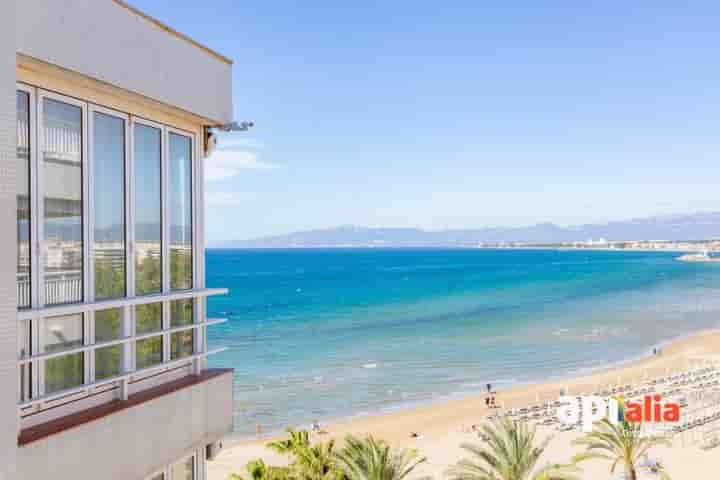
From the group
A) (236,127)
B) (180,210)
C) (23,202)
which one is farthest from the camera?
(236,127)

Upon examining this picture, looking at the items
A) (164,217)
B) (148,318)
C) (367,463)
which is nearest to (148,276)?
(148,318)

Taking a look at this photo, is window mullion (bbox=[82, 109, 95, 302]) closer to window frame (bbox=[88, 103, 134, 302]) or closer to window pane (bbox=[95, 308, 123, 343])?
window frame (bbox=[88, 103, 134, 302])

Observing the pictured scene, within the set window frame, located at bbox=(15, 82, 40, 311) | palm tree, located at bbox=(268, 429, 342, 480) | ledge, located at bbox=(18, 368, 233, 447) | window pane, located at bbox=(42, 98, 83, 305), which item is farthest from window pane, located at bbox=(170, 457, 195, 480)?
palm tree, located at bbox=(268, 429, 342, 480)

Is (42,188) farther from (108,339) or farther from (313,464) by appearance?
(313,464)

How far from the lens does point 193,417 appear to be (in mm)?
6500

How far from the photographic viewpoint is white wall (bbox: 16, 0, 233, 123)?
4.57 metres

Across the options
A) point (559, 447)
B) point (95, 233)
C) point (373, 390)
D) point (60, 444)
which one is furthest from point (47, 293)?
point (373, 390)

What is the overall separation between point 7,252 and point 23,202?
0.63m

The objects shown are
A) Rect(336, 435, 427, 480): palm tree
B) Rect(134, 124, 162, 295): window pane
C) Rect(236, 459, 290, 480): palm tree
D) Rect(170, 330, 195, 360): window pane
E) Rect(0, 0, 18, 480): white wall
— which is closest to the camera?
Rect(0, 0, 18, 480): white wall

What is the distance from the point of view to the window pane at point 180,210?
648 centimetres

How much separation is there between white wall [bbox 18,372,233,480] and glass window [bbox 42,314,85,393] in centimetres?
38

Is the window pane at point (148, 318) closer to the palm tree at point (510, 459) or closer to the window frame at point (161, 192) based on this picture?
Answer: the window frame at point (161, 192)

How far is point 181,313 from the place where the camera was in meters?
6.67

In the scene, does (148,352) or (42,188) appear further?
(148,352)
